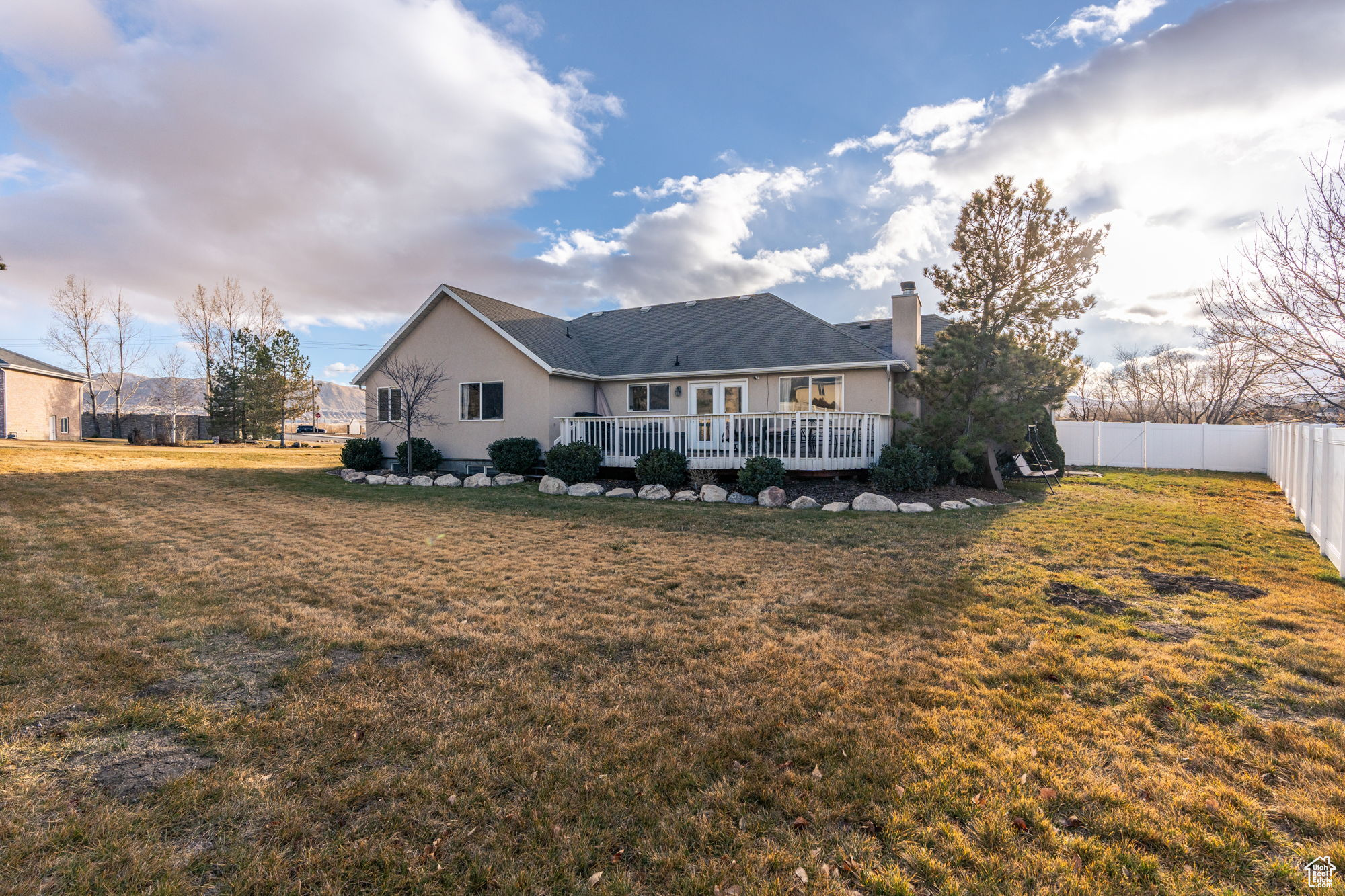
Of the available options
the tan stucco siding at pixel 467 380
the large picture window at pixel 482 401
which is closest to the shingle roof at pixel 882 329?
the tan stucco siding at pixel 467 380

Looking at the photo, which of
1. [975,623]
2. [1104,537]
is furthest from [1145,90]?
[975,623]

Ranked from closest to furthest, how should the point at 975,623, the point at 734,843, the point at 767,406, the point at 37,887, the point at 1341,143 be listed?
1. the point at 37,887
2. the point at 734,843
3. the point at 975,623
4. the point at 1341,143
5. the point at 767,406

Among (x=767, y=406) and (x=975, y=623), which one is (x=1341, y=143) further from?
(x=767, y=406)

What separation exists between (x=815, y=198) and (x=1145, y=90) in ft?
26.3

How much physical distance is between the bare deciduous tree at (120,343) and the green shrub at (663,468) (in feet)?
137

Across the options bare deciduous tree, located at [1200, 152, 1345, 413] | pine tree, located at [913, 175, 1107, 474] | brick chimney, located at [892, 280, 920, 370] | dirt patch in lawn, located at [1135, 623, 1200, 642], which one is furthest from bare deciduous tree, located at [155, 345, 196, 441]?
bare deciduous tree, located at [1200, 152, 1345, 413]

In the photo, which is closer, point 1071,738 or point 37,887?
point 37,887

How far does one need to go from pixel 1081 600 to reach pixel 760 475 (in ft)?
21.6

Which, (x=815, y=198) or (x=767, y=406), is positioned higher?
(x=815, y=198)

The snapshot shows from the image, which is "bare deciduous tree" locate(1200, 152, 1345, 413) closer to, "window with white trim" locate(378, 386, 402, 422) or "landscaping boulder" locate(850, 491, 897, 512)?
"landscaping boulder" locate(850, 491, 897, 512)

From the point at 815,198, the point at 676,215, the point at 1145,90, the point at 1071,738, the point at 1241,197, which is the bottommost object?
the point at 1071,738

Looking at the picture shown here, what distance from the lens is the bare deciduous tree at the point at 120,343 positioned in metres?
34.3

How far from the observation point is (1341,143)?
6.97 m

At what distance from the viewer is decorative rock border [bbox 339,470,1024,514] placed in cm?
1016
